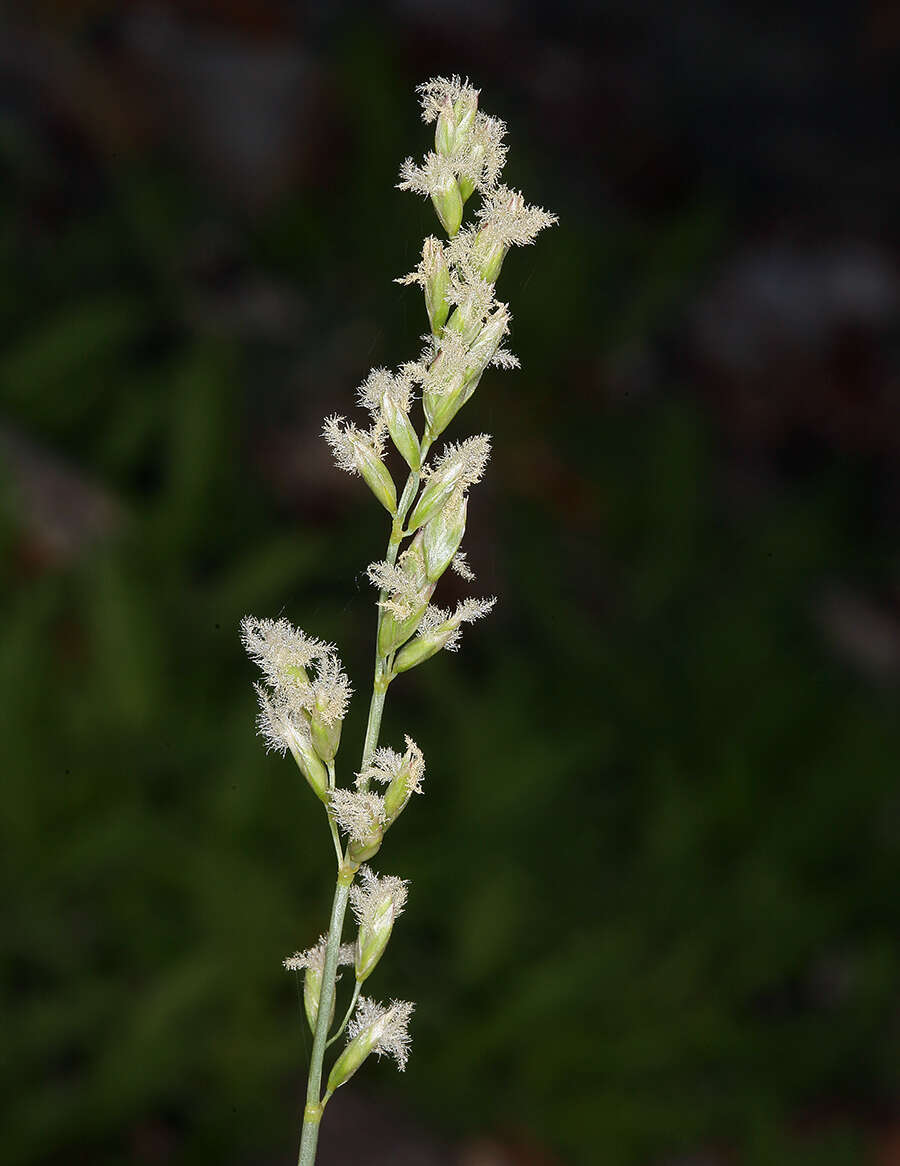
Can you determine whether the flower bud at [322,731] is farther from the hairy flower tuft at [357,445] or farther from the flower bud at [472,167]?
the flower bud at [472,167]

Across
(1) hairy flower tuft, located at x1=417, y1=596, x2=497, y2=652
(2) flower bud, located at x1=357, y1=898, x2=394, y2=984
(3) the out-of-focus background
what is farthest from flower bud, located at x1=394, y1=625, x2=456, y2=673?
(3) the out-of-focus background

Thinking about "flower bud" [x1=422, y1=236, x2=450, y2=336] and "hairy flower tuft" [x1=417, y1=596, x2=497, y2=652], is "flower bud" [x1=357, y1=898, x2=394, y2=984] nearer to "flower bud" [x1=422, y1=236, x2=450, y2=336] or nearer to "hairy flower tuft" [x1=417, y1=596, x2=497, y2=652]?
"hairy flower tuft" [x1=417, y1=596, x2=497, y2=652]

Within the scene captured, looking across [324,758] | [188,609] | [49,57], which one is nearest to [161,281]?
[188,609]

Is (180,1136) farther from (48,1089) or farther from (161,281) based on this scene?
(161,281)

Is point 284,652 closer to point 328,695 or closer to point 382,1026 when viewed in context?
point 328,695

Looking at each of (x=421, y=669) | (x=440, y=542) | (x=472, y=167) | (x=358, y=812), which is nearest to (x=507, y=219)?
(x=472, y=167)

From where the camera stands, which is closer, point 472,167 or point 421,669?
point 472,167

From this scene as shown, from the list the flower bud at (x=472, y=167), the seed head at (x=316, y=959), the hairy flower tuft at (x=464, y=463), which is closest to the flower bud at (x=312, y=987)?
the seed head at (x=316, y=959)

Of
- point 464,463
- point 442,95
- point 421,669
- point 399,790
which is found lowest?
point 399,790
